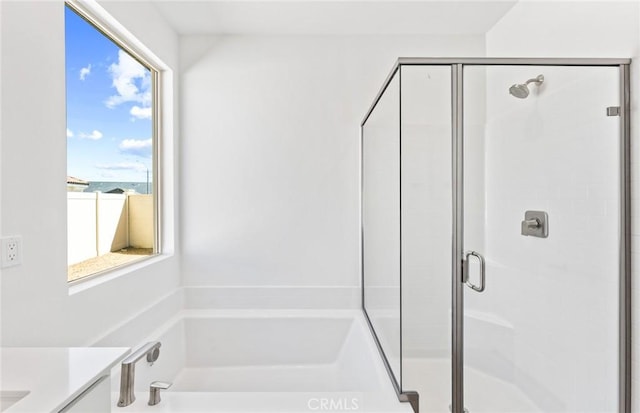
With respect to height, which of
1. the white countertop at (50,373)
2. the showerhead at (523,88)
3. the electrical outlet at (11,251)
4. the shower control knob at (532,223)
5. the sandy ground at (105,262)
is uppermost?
the showerhead at (523,88)

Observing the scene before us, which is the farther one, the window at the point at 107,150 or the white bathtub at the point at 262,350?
the white bathtub at the point at 262,350

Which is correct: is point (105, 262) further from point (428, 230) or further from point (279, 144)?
point (428, 230)

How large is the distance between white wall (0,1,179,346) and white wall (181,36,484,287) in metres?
1.12

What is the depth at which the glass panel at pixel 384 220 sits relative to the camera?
1.57 metres

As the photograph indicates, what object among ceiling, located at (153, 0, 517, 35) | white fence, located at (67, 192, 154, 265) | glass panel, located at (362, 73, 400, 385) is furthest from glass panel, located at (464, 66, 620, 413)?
white fence, located at (67, 192, 154, 265)

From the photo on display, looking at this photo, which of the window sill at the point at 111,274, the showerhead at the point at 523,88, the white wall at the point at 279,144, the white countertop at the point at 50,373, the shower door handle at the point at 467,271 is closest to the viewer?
the white countertop at the point at 50,373

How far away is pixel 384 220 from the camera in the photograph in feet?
6.12

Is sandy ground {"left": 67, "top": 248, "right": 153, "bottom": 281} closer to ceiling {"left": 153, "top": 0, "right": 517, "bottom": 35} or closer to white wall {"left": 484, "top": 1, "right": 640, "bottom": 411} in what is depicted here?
ceiling {"left": 153, "top": 0, "right": 517, "bottom": 35}

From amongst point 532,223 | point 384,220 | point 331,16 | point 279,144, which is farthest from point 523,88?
point 279,144

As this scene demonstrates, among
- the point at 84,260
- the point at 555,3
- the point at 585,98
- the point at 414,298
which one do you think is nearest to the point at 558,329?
the point at 414,298

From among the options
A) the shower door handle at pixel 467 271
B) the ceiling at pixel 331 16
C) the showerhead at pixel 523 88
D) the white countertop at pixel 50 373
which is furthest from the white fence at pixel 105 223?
the showerhead at pixel 523 88

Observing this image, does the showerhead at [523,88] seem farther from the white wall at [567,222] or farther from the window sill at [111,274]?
the window sill at [111,274]

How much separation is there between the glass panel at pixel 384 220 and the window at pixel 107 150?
145 centimetres

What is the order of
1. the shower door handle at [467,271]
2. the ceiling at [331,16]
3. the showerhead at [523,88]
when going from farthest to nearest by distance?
1. the ceiling at [331,16]
2. the showerhead at [523,88]
3. the shower door handle at [467,271]
